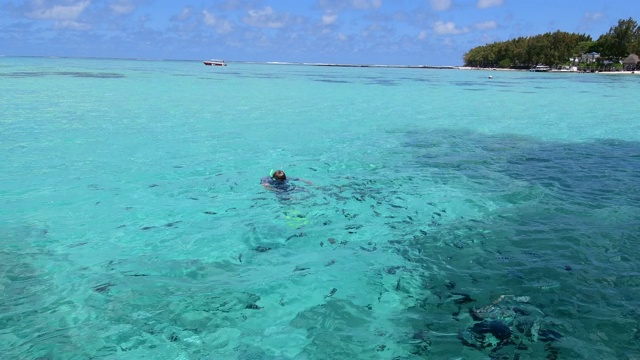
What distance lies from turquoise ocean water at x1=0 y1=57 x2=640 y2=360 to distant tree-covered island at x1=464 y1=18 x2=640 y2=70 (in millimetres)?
124196

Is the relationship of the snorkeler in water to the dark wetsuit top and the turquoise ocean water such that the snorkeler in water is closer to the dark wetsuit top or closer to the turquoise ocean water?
the dark wetsuit top

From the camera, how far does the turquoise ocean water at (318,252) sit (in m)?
6.01

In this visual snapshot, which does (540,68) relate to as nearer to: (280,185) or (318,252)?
(280,185)

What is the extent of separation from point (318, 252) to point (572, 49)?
149m

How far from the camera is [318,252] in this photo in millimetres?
8812

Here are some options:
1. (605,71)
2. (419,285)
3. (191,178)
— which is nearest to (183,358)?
(419,285)

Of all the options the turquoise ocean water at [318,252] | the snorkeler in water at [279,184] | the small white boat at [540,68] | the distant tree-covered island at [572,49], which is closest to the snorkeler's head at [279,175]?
the snorkeler in water at [279,184]

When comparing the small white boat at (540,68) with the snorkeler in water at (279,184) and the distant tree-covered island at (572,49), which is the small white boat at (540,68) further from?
the snorkeler in water at (279,184)

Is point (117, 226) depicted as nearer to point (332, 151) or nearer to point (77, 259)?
point (77, 259)

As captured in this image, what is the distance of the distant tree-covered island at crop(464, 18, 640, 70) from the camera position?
115688mm

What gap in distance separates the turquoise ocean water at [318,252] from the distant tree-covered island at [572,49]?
12420 centimetres

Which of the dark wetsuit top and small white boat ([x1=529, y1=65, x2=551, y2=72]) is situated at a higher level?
small white boat ([x1=529, y1=65, x2=551, y2=72])

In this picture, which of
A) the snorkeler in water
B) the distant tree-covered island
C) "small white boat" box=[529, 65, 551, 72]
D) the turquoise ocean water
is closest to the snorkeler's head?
the snorkeler in water

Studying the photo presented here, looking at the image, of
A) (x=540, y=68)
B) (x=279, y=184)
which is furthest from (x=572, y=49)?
(x=279, y=184)
